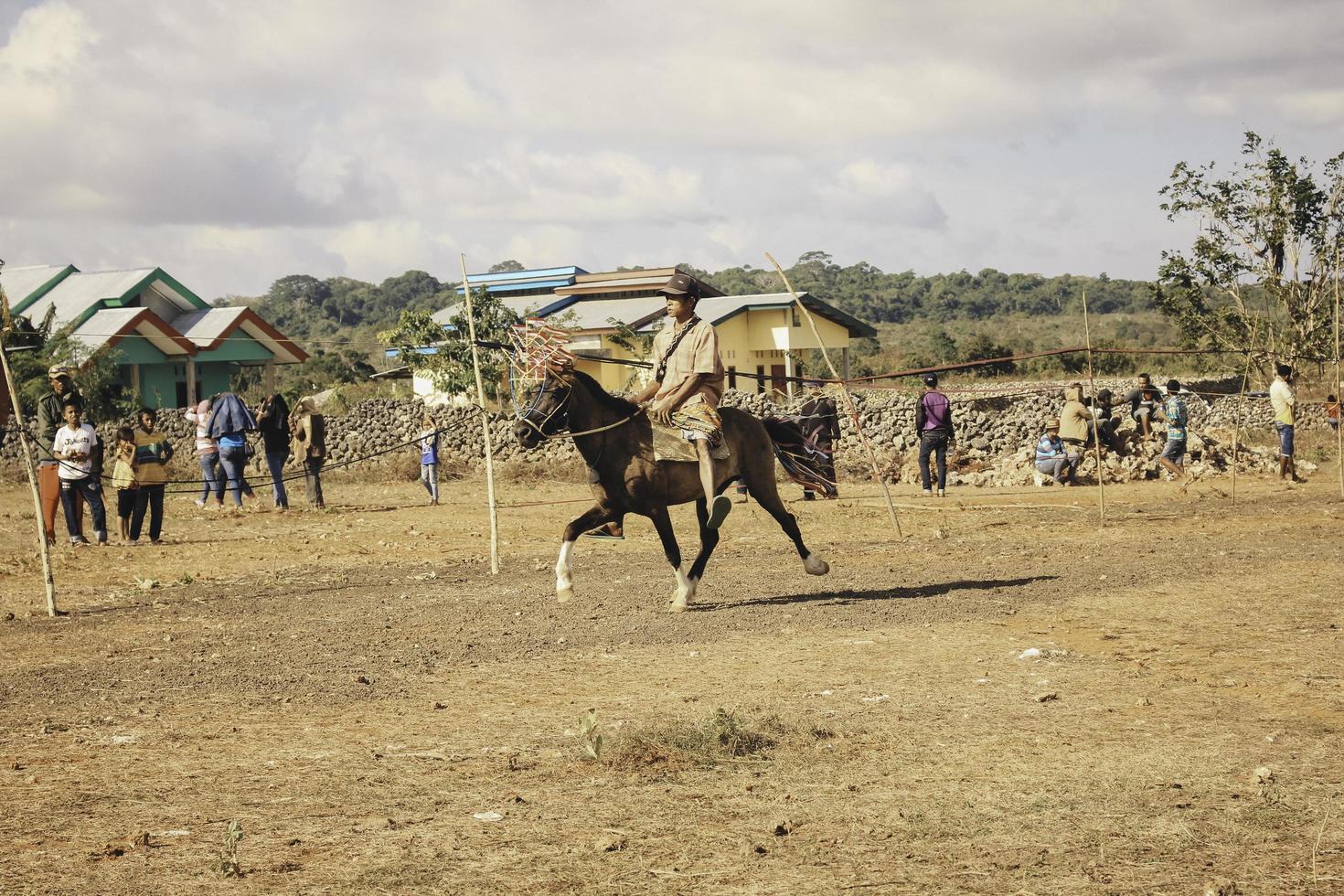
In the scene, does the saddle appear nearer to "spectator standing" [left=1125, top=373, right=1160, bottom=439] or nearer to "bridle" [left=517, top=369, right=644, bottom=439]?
"bridle" [left=517, top=369, right=644, bottom=439]

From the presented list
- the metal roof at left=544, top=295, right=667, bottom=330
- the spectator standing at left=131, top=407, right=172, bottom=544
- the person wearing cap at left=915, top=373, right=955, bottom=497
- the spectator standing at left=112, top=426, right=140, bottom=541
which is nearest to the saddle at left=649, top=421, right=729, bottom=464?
the spectator standing at left=131, top=407, right=172, bottom=544

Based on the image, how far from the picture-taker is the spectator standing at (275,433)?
19234 mm

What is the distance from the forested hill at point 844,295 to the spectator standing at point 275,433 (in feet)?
194

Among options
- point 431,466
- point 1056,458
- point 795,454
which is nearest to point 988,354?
point 1056,458

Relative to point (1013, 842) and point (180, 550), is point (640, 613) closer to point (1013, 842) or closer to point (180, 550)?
point (1013, 842)

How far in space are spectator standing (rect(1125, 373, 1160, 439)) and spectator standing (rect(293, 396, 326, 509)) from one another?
13771 mm

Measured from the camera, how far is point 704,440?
10086mm

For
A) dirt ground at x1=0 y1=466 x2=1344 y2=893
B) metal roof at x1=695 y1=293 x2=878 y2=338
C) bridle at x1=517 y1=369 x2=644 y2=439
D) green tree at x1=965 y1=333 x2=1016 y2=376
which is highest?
metal roof at x1=695 y1=293 x2=878 y2=338

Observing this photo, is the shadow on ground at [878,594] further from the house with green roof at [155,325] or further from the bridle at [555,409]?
the house with green roof at [155,325]

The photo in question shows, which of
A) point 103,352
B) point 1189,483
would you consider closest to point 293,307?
point 103,352

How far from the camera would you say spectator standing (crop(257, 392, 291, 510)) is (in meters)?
19.2

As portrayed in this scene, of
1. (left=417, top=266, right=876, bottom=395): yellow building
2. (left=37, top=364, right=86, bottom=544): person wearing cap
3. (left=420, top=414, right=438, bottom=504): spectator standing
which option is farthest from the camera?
(left=417, top=266, right=876, bottom=395): yellow building

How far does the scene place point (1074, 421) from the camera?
2056 centimetres

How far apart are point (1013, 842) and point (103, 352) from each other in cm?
3318
